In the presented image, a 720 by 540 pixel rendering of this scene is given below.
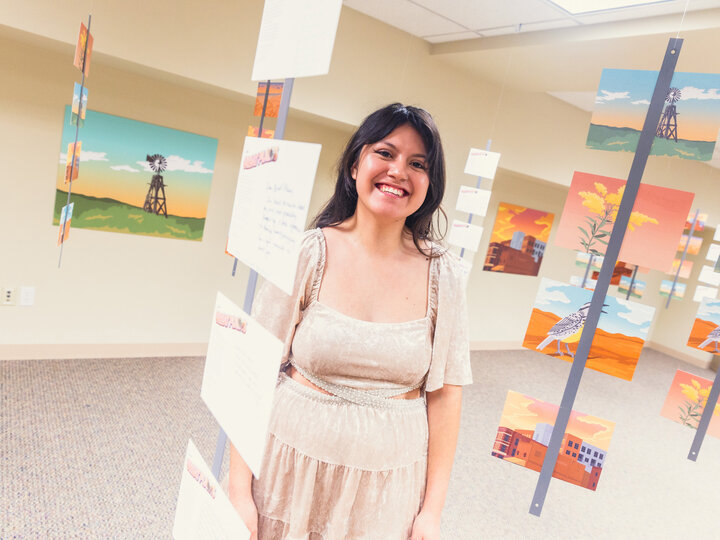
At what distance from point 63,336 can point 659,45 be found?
432 cm

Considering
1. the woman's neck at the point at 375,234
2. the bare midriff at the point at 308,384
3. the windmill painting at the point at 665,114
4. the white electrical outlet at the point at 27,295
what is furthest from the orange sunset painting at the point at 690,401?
the white electrical outlet at the point at 27,295

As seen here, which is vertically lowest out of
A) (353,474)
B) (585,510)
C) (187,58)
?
(585,510)

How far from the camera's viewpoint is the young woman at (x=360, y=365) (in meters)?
0.88

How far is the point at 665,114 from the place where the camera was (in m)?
1.46

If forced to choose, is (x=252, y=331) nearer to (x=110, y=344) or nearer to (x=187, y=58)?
(x=187, y=58)

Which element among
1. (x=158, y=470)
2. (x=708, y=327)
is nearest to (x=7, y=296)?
(x=158, y=470)

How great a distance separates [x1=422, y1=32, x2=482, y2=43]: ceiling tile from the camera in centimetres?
377

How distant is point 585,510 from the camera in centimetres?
302

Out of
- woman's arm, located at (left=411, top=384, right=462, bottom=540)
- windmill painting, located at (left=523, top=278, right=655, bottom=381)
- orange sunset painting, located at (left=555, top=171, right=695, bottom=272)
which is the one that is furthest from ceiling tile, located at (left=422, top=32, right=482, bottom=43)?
woman's arm, located at (left=411, top=384, right=462, bottom=540)

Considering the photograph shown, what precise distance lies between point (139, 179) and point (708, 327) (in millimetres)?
3569

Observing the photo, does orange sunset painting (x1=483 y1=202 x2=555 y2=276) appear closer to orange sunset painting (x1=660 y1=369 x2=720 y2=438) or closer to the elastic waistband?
orange sunset painting (x1=660 y1=369 x2=720 y2=438)

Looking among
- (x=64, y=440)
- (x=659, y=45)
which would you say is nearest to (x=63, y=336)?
(x=64, y=440)

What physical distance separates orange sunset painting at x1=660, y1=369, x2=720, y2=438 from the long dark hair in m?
Result: 1.60

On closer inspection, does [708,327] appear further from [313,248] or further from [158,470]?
[158,470]
